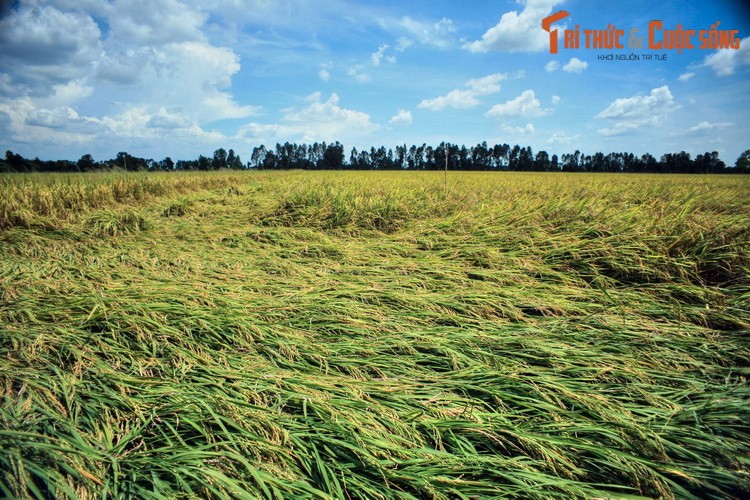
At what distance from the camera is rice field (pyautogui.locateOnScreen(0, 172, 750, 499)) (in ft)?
3.48

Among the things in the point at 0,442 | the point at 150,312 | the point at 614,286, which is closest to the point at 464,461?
the point at 0,442

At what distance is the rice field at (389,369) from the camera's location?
3.48 feet

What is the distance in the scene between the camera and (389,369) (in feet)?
5.51

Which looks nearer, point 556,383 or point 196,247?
point 556,383

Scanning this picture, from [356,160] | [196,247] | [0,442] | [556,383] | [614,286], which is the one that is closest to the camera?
[0,442]

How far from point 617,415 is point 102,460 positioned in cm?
183

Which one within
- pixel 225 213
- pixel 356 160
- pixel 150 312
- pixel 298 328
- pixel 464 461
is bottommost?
pixel 464 461

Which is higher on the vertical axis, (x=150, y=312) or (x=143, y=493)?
(x=150, y=312)

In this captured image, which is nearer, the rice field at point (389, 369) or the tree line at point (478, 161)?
the rice field at point (389, 369)

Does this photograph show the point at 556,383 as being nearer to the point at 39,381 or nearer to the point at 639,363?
the point at 639,363

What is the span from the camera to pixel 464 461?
1.12m

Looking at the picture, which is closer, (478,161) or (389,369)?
(389,369)

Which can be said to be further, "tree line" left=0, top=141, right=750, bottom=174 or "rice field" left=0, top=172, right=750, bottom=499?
"tree line" left=0, top=141, right=750, bottom=174

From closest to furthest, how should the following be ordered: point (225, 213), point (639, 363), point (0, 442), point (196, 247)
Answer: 1. point (0, 442)
2. point (639, 363)
3. point (196, 247)
4. point (225, 213)
